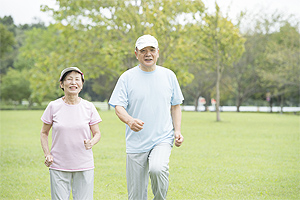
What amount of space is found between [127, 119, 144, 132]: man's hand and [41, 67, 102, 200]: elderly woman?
1.20ft

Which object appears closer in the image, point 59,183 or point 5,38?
point 59,183

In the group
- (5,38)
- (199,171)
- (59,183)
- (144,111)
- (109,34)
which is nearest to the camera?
(59,183)

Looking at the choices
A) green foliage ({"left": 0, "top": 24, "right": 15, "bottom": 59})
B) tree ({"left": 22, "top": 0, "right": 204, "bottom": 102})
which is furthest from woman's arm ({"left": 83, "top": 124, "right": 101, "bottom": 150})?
green foliage ({"left": 0, "top": 24, "right": 15, "bottom": 59})

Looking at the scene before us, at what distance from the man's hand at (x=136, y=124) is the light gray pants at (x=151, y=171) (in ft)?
1.15

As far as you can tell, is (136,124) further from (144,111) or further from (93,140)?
(93,140)

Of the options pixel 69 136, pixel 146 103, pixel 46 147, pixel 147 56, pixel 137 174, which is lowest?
pixel 137 174

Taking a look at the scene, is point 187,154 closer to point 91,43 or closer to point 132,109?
point 132,109

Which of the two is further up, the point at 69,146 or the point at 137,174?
the point at 69,146

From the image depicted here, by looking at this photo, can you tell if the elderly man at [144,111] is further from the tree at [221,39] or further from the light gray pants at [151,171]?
the tree at [221,39]


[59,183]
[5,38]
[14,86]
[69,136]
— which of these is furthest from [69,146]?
[14,86]

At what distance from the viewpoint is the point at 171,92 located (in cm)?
464

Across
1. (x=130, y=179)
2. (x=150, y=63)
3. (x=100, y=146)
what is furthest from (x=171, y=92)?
(x=100, y=146)

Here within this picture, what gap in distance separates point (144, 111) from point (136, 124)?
0.97ft

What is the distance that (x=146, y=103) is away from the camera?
444cm
